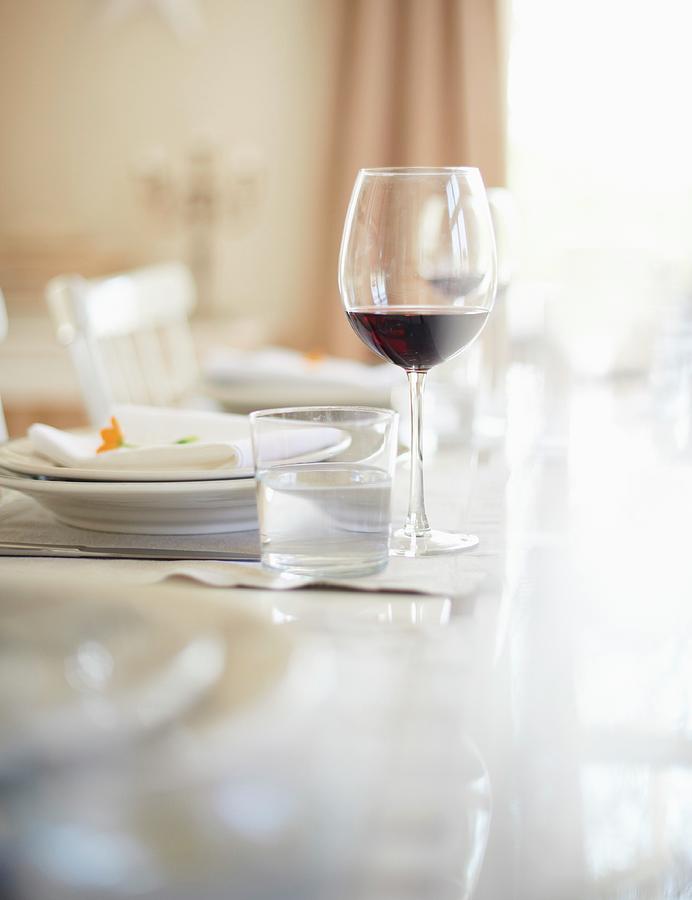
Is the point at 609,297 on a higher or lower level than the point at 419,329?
lower

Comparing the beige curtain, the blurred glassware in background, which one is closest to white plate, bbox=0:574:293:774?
the blurred glassware in background

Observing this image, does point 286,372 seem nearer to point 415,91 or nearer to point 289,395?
point 289,395

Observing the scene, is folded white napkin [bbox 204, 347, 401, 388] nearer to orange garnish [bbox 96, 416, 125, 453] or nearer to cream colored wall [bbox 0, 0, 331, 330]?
orange garnish [bbox 96, 416, 125, 453]

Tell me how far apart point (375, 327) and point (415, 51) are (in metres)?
3.47

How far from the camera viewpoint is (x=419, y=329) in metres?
0.72

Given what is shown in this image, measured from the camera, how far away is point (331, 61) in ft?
13.5

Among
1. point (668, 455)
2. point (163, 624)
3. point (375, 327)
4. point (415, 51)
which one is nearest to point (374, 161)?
point (415, 51)

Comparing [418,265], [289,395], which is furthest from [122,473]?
[289,395]

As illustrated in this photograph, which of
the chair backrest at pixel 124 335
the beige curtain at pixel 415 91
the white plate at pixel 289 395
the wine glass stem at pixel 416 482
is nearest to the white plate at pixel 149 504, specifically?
the wine glass stem at pixel 416 482

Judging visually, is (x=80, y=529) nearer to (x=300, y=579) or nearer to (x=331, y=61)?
(x=300, y=579)

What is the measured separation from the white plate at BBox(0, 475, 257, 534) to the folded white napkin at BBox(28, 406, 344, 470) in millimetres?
26

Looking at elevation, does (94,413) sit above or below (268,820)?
below

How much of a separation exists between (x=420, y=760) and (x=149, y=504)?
0.37m

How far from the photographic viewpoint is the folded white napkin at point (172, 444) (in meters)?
0.64
